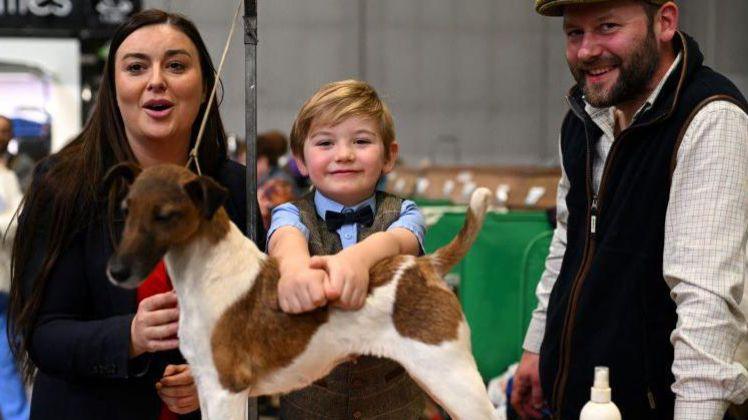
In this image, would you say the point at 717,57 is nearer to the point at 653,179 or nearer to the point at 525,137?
the point at 525,137

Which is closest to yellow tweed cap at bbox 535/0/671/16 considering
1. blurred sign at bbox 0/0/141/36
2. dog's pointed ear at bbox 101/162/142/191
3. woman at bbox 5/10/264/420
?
woman at bbox 5/10/264/420

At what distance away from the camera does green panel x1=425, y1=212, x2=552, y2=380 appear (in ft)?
14.4

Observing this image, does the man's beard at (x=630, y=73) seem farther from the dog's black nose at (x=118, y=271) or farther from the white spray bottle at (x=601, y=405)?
the dog's black nose at (x=118, y=271)

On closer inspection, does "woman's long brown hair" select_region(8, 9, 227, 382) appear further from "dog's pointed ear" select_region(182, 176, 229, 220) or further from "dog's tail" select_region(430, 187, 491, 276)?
"dog's tail" select_region(430, 187, 491, 276)

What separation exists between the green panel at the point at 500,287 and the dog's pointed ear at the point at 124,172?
3.14 meters

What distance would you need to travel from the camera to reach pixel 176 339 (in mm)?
1492

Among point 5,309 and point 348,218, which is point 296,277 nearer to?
point 348,218

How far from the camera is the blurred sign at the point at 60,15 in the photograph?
27.9 ft

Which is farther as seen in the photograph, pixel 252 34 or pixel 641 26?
pixel 641 26

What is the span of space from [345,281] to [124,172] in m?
0.32

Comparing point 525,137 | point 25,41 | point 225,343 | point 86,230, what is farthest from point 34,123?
point 225,343

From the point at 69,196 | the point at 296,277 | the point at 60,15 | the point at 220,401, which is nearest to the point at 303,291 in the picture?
the point at 296,277

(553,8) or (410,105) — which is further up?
(553,8)

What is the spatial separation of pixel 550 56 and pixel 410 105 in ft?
5.76
